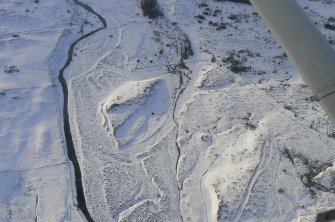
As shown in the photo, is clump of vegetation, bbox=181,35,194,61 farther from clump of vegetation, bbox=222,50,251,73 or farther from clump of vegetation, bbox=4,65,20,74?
clump of vegetation, bbox=4,65,20,74

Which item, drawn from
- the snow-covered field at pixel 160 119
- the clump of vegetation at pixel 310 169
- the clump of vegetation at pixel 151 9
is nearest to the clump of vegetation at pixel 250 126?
the snow-covered field at pixel 160 119

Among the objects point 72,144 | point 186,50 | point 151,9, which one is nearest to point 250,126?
point 186,50

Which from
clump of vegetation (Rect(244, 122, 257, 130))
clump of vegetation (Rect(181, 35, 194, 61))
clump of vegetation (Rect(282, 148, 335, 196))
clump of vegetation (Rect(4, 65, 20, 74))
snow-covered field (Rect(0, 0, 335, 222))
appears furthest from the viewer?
clump of vegetation (Rect(181, 35, 194, 61))

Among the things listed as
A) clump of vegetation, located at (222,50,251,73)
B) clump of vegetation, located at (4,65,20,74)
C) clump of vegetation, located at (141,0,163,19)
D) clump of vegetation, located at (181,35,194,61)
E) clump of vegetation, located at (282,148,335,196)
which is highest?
clump of vegetation, located at (141,0,163,19)

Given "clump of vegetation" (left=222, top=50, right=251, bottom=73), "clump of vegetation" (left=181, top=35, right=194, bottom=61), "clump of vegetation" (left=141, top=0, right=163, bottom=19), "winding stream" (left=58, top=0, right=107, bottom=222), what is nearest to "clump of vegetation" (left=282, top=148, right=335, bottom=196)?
"clump of vegetation" (left=222, top=50, right=251, bottom=73)

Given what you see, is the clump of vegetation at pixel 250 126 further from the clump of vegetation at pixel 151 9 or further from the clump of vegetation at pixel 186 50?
the clump of vegetation at pixel 151 9

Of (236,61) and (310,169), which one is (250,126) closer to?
(310,169)

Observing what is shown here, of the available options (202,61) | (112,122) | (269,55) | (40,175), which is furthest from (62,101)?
(269,55)
